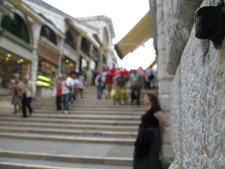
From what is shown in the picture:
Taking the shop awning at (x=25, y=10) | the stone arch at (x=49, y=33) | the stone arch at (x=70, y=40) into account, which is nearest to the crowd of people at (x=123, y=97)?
the shop awning at (x=25, y=10)

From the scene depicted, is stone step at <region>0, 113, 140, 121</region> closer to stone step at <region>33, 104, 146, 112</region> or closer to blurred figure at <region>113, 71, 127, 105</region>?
stone step at <region>33, 104, 146, 112</region>

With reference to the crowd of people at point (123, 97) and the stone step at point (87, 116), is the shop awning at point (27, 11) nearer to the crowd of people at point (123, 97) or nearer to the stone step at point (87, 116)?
the crowd of people at point (123, 97)

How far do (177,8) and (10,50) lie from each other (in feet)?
44.1

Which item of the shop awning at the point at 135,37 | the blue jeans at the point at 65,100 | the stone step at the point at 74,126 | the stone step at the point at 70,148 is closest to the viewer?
the stone step at the point at 70,148

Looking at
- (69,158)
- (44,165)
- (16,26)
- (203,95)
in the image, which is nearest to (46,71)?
(16,26)

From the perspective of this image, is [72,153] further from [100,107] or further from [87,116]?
[100,107]

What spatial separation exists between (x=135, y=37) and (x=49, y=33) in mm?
9723

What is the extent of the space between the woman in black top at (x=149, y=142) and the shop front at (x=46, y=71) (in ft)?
44.1

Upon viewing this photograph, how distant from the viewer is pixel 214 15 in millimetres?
881

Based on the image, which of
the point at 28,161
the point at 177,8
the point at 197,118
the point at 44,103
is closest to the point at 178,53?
the point at 177,8

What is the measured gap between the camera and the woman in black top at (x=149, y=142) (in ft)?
12.2

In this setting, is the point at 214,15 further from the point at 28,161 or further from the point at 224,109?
the point at 28,161

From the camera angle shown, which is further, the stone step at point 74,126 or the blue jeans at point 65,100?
the blue jeans at point 65,100

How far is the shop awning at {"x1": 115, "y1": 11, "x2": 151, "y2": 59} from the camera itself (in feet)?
32.2
